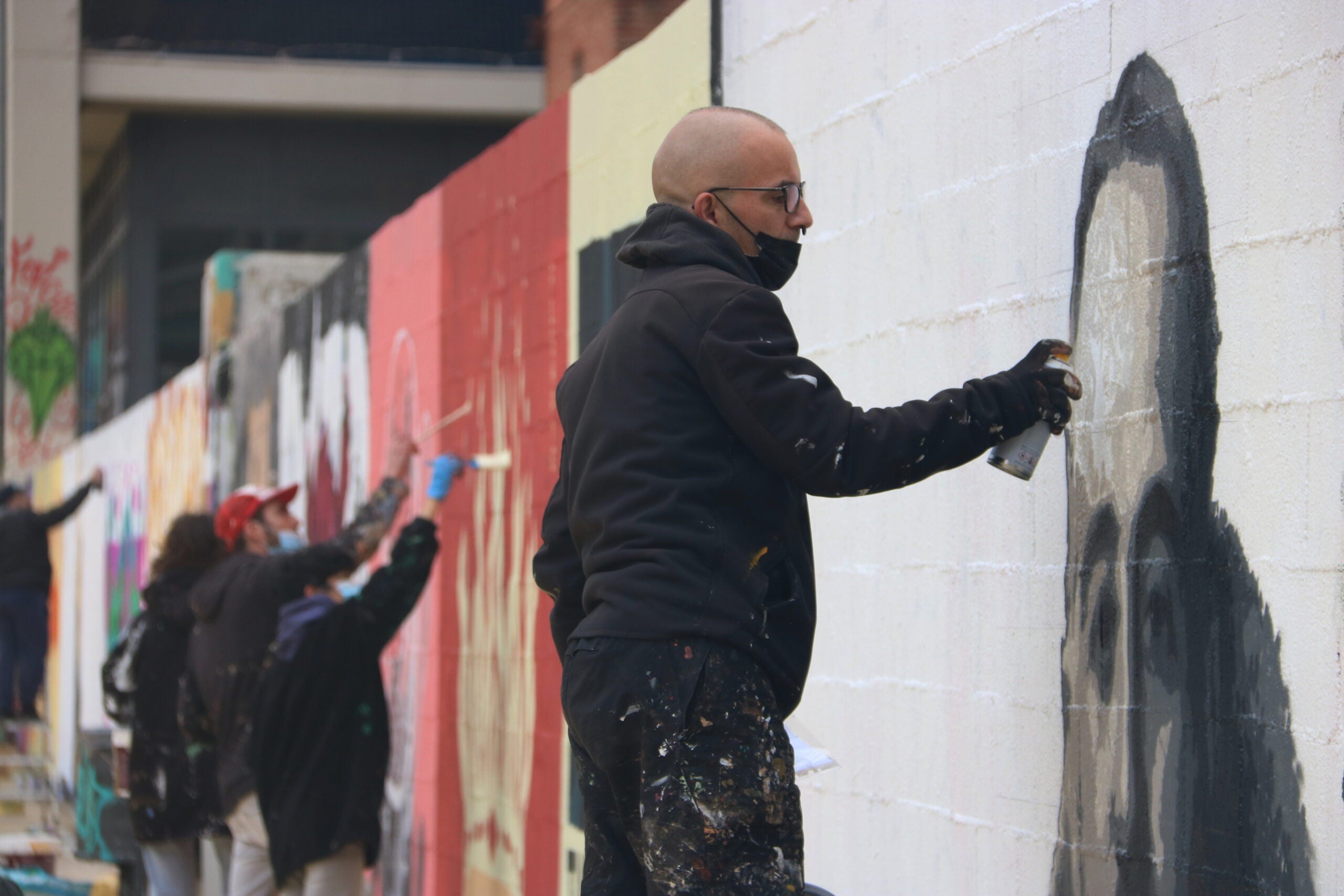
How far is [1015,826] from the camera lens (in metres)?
3.39

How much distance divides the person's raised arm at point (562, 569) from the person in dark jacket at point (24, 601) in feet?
44.6

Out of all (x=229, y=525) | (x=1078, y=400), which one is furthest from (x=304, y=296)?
(x=1078, y=400)

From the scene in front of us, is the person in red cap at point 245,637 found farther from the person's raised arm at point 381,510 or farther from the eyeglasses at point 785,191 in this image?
the eyeglasses at point 785,191

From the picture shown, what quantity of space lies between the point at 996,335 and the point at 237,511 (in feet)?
13.4

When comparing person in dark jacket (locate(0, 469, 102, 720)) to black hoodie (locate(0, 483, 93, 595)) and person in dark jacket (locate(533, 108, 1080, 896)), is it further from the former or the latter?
person in dark jacket (locate(533, 108, 1080, 896))

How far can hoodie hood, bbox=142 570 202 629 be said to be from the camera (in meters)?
6.89

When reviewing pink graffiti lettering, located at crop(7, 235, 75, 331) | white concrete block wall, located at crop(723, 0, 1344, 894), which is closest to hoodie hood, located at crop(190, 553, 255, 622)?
white concrete block wall, located at crop(723, 0, 1344, 894)

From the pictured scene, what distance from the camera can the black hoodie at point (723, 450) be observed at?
2738 mm

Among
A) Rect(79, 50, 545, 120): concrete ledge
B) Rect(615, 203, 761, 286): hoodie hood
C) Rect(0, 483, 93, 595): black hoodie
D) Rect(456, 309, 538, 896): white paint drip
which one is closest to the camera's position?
Rect(615, 203, 761, 286): hoodie hood

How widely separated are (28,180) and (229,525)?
71.9ft

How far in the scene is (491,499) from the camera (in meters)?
6.35

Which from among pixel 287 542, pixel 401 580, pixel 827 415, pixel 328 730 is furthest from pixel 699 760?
pixel 287 542

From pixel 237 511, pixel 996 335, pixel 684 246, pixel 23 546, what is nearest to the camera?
pixel 684 246

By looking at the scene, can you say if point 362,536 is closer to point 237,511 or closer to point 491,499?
point 491,499
